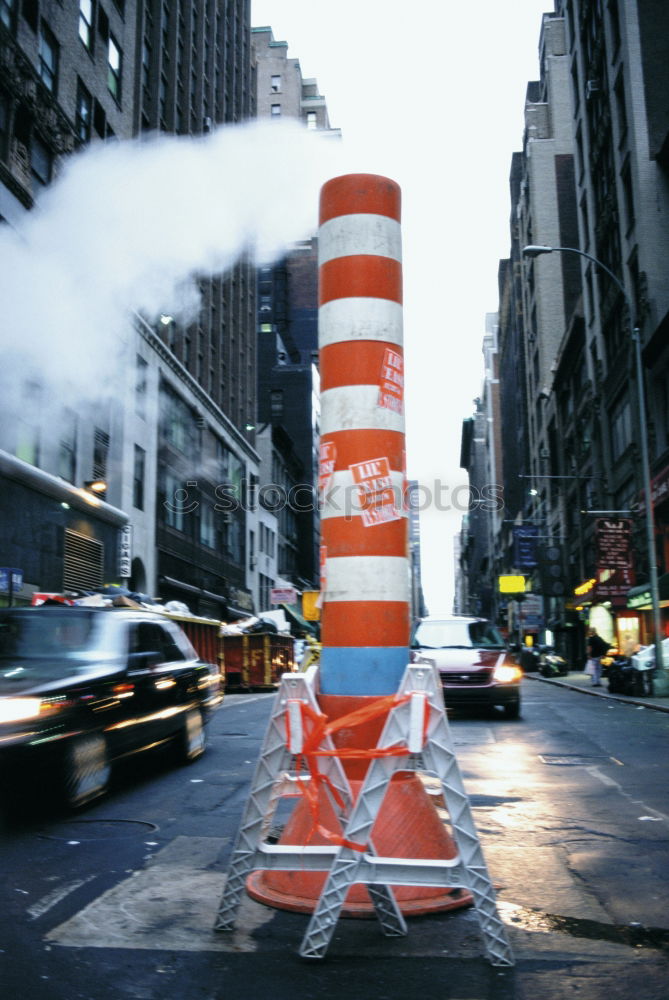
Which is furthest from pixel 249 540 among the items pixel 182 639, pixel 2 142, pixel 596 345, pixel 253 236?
pixel 182 639

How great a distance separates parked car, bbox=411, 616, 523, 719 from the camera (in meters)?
13.7

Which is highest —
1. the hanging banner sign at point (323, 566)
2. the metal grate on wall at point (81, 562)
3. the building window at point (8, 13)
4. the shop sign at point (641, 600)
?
the building window at point (8, 13)

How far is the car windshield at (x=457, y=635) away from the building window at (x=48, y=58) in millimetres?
18421

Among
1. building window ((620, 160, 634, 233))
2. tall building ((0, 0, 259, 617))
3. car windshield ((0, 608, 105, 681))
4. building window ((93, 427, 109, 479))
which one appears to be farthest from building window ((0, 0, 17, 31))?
building window ((620, 160, 634, 233))

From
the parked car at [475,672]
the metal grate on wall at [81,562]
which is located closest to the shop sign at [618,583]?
the parked car at [475,672]

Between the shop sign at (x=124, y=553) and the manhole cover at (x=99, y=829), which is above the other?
the shop sign at (x=124, y=553)

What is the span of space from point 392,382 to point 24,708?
135 inches

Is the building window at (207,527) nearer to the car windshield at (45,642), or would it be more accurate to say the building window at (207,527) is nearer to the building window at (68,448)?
the building window at (68,448)

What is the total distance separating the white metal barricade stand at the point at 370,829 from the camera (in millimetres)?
3580

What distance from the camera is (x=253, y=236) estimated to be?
26094 mm

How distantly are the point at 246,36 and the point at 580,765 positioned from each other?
54.0m

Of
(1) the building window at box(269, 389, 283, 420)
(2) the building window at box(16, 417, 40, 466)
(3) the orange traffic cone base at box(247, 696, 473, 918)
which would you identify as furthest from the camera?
(1) the building window at box(269, 389, 283, 420)

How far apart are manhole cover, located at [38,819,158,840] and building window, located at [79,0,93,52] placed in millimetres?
26337

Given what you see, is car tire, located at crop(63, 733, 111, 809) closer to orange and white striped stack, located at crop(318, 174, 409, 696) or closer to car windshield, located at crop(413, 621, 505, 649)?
orange and white striped stack, located at crop(318, 174, 409, 696)
